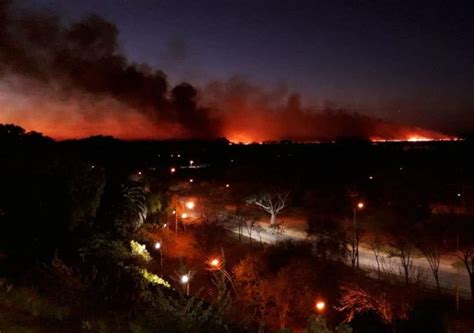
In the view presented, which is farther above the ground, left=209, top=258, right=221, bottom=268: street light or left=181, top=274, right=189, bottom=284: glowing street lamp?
left=181, top=274, right=189, bottom=284: glowing street lamp

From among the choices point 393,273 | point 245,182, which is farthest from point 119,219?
point 245,182

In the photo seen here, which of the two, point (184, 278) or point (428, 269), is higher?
point (184, 278)

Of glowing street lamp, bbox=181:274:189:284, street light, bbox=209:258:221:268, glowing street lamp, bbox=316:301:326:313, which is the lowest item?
glowing street lamp, bbox=316:301:326:313

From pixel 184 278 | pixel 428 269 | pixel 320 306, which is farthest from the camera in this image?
pixel 428 269

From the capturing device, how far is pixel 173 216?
117 feet

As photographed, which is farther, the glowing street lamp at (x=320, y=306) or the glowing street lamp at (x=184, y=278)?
the glowing street lamp at (x=184, y=278)

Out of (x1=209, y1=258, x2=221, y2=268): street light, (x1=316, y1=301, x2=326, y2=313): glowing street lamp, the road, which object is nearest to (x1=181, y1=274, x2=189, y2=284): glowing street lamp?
(x1=209, y1=258, x2=221, y2=268): street light

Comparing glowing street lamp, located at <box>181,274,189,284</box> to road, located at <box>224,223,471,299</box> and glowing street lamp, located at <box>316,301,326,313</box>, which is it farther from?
road, located at <box>224,223,471,299</box>

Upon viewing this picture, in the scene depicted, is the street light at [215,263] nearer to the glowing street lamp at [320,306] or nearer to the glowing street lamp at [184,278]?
the glowing street lamp at [184,278]

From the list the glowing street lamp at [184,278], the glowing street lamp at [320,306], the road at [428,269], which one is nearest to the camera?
the glowing street lamp at [320,306]

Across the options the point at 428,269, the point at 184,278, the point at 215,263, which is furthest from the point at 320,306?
the point at 428,269

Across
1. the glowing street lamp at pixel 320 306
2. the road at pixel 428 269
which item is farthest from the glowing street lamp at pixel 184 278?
the road at pixel 428 269

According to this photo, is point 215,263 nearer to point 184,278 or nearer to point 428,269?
point 184,278

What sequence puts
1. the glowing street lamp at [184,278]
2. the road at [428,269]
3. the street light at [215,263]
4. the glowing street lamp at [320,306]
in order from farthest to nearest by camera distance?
the street light at [215,263] < the road at [428,269] < the glowing street lamp at [184,278] < the glowing street lamp at [320,306]
